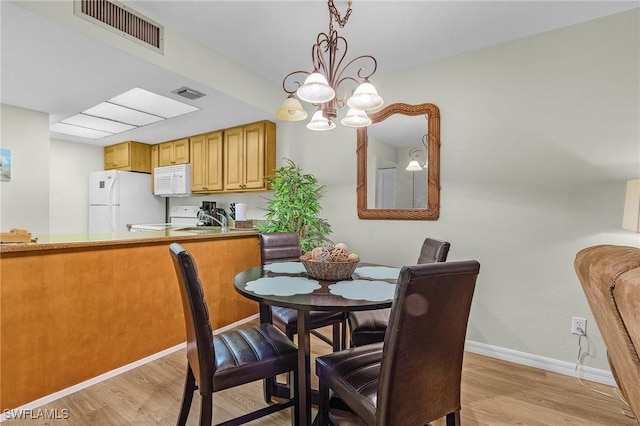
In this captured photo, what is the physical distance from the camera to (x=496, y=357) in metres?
2.55

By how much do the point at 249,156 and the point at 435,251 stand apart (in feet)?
8.44

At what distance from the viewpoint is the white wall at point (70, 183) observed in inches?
185

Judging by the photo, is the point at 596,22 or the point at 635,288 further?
the point at 596,22

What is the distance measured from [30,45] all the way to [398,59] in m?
2.74

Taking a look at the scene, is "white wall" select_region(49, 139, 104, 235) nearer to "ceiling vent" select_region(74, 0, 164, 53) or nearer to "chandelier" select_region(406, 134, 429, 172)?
"ceiling vent" select_region(74, 0, 164, 53)

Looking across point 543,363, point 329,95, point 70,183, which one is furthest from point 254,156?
point 543,363

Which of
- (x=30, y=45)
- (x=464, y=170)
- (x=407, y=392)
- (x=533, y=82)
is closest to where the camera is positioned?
(x=407, y=392)

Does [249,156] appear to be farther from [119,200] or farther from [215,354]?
[215,354]

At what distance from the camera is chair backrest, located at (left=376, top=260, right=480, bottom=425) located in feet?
3.30

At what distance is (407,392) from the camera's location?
1076 millimetres

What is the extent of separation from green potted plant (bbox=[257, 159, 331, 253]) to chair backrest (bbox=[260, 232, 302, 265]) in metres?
0.57

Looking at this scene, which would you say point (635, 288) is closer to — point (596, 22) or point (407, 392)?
point (407, 392)

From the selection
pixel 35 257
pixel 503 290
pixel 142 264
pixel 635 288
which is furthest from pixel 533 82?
pixel 35 257

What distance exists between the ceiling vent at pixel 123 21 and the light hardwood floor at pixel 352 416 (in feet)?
7.63
